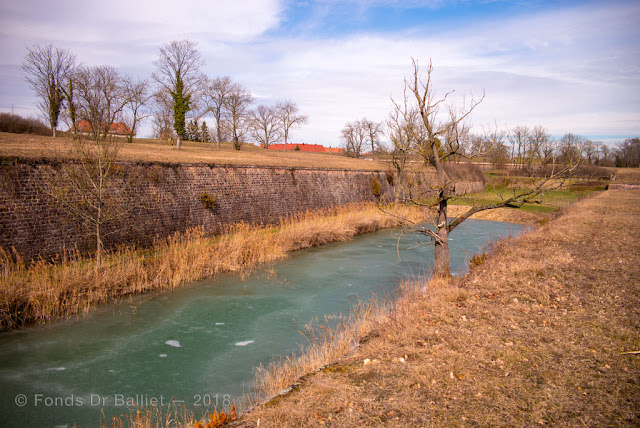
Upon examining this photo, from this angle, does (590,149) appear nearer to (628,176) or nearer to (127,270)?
(628,176)

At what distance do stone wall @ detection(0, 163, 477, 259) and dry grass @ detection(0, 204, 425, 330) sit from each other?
60 cm

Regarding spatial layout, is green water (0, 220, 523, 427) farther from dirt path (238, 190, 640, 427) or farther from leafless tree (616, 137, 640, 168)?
leafless tree (616, 137, 640, 168)

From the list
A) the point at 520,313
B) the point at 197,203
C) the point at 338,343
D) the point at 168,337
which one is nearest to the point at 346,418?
the point at 338,343

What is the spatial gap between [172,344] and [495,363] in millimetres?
6262

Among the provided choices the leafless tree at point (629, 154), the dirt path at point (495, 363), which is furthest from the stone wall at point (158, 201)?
the leafless tree at point (629, 154)

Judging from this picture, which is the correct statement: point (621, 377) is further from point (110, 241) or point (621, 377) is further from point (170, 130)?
point (170, 130)

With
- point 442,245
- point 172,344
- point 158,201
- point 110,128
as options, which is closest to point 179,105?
point 110,128

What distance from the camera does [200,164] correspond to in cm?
1591

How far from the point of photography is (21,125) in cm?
2883

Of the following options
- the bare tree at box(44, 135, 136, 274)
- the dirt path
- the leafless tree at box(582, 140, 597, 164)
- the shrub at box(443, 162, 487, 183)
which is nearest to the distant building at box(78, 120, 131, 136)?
the bare tree at box(44, 135, 136, 274)

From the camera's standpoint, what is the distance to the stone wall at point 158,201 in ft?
32.7

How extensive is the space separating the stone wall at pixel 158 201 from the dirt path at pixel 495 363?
384 cm

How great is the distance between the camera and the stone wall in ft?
32.7

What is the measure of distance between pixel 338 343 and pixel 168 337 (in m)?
4.08
